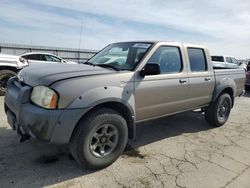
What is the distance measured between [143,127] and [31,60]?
6999 millimetres

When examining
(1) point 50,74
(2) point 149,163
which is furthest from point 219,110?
(1) point 50,74

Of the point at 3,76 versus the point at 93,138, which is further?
the point at 3,76

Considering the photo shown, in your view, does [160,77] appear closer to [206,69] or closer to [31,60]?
[206,69]

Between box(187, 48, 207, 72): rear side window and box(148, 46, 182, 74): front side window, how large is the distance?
0.38 meters

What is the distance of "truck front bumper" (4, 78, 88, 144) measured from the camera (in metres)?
3.09

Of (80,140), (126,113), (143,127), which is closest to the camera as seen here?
(80,140)

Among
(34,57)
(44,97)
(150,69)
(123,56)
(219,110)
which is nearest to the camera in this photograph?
(44,97)

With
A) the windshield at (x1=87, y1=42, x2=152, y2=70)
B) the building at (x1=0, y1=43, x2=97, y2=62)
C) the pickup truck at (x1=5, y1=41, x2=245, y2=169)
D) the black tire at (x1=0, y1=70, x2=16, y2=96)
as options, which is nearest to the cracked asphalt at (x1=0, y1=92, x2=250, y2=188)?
the pickup truck at (x1=5, y1=41, x2=245, y2=169)

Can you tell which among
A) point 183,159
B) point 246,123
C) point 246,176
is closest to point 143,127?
point 183,159

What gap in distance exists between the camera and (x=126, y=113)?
391 cm

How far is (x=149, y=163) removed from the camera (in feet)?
12.9

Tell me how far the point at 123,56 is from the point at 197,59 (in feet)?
5.67

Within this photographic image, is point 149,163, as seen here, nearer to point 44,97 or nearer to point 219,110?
point 44,97

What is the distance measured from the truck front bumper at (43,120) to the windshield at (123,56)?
48.6 inches
